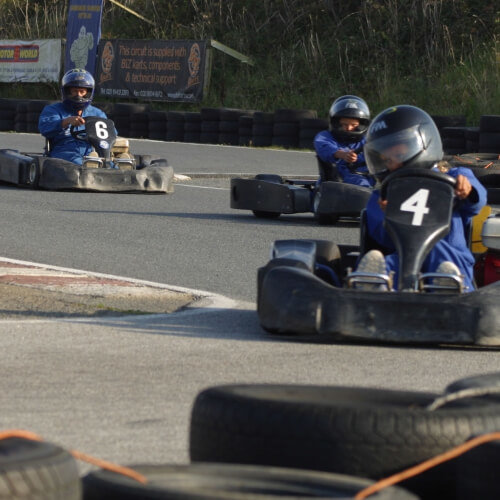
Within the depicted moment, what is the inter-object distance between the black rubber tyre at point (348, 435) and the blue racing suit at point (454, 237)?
3.24m

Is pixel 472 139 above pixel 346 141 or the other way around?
above

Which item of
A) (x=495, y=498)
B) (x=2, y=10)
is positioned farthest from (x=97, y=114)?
(x=2, y=10)

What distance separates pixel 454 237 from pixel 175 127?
19239mm

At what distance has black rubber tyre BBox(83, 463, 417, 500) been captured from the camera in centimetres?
245

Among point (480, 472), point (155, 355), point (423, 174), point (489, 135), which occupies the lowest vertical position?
point (155, 355)

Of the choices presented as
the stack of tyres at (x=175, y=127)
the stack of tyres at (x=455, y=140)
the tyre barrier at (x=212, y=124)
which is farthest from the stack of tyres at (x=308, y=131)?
the stack of tyres at (x=455, y=140)

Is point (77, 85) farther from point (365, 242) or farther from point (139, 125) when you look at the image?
point (139, 125)

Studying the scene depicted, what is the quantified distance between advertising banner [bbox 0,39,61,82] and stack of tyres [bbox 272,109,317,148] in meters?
10.7

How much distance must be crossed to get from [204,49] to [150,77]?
1.76m

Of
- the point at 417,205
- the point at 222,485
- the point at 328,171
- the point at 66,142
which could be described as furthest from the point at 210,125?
the point at 222,485

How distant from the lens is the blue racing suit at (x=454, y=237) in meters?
6.28

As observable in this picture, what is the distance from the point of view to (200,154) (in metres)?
21.4

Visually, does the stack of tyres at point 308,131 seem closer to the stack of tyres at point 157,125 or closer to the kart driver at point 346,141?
the stack of tyres at point 157,125

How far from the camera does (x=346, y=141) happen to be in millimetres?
11727
